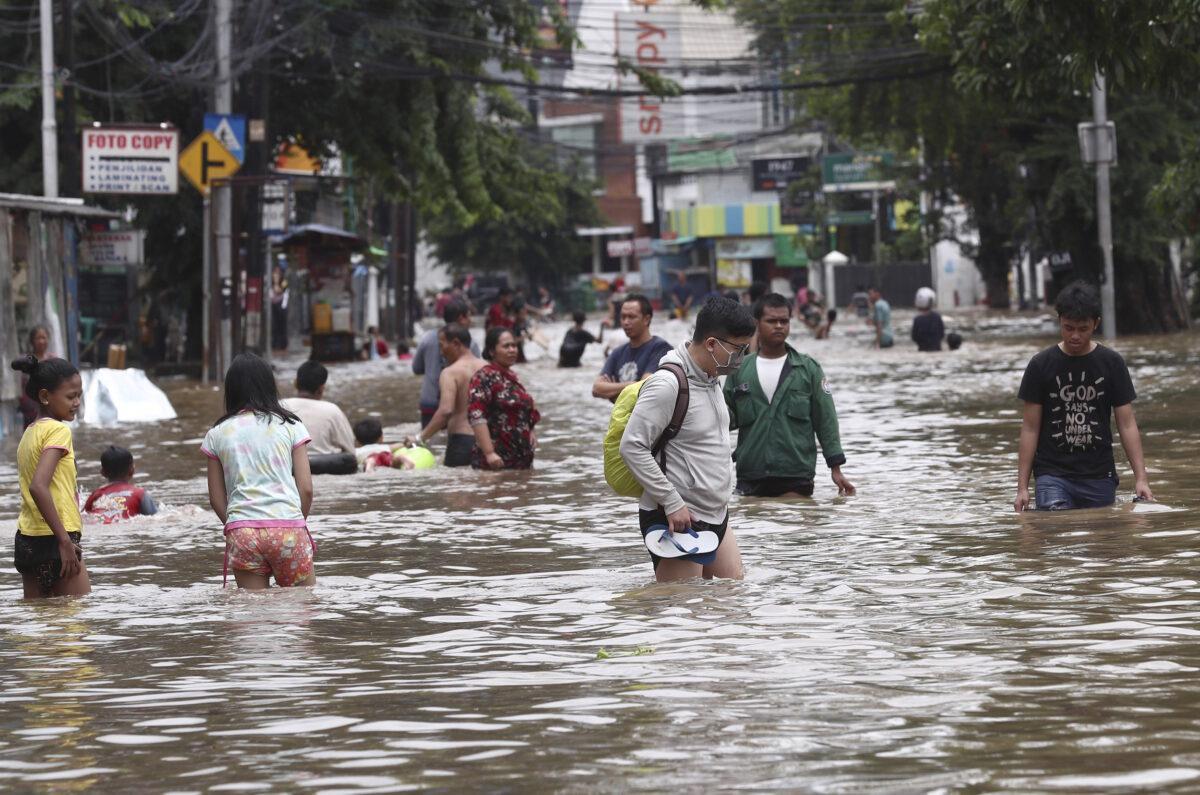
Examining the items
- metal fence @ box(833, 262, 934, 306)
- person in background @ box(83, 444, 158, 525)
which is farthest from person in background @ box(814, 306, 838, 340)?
person in background @ box(83, 444, 158, 525)

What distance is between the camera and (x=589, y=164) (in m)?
102

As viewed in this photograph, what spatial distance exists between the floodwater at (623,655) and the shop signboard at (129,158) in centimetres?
1361

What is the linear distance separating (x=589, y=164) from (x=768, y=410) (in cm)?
9047

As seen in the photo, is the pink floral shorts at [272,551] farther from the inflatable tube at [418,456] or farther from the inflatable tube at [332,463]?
the inflatable tube at [418,456]

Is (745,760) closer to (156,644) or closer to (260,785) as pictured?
(260,785)

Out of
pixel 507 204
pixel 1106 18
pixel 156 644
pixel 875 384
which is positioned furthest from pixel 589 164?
pixel 156 644

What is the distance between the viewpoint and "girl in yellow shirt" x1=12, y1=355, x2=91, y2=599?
9.41 meters

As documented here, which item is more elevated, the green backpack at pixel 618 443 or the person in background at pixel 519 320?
the person in background at pixel 519 320

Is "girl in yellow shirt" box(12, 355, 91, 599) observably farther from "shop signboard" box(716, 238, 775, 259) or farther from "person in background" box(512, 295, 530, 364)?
"shop signboard" box(716, 238, 775, 259)

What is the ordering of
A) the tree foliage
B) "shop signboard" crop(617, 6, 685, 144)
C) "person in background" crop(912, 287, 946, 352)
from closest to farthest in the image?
the tree foliage → "person in background" crop(912, 287, 946, 352) → "shop signboard" crop(617, 6, 685, 144)

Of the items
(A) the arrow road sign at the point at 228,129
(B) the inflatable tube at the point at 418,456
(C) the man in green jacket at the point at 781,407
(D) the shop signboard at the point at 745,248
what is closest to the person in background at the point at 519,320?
(A) the arrow road sign at the point at 228,129

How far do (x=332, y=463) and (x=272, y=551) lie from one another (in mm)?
6843

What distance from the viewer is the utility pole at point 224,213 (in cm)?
3002

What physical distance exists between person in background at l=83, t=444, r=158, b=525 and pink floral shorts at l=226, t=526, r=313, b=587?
4.46 m
